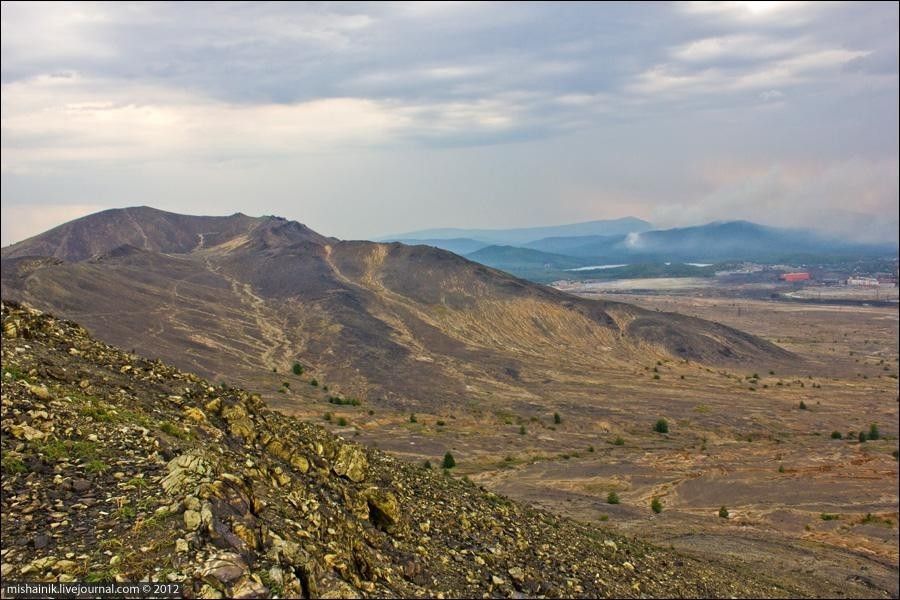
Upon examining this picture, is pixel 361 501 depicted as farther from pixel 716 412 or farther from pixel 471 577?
pixel 716 412

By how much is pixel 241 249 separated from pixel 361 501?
112010 millimetres

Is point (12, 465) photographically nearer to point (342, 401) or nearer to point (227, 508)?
point (227, 508)

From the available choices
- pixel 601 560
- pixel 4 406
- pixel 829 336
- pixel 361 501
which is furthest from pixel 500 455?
pixel 829 336

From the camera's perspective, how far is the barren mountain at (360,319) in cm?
5397

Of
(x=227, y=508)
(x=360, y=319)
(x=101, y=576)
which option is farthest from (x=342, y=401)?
(x=101, y=576)

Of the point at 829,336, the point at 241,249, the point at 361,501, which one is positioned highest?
the point at 241,249

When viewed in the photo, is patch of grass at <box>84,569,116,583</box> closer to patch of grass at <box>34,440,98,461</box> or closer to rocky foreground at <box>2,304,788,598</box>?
rocky foreground at <box>2,304,788,598</box>

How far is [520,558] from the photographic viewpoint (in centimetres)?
1241

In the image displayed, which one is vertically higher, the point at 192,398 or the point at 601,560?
the point at 192,398

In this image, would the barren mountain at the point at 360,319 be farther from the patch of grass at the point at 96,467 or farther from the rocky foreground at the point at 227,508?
the patch of grass at the point at 96,467

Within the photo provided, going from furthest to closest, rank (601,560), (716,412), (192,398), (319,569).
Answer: (716,412), (601,560), (192,398), (319,569)

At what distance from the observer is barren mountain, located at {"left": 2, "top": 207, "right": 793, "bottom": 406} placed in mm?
53969

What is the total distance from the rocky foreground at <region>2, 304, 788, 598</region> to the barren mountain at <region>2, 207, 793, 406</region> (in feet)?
98.0

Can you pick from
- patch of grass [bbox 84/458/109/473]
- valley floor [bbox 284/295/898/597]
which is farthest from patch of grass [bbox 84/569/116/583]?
valley floor [bbox 284/295/898/597]
